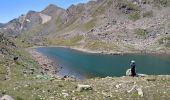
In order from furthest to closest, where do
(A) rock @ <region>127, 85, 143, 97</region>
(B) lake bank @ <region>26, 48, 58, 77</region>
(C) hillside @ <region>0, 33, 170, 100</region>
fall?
(B) lake bank @ <region>26, 48, 58, 77</region> < (A) rock @ <region>127, 85, 143, 97</region> < (C) hillside @ <region>0, 33, 170, 100</region>

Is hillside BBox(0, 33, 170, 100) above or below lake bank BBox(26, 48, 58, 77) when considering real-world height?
above

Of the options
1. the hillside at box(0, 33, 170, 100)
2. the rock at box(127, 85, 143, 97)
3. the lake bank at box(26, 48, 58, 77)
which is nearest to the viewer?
the hillside at box(0, 33, 170, 100)

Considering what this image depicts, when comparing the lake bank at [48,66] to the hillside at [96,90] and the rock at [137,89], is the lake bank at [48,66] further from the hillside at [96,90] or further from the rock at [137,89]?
the rock at [137,89]

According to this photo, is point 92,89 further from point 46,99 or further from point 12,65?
point 12,65

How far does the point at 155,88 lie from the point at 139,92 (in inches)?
105

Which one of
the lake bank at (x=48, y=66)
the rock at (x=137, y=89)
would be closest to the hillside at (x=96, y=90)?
the rock at (x=137, y=89)

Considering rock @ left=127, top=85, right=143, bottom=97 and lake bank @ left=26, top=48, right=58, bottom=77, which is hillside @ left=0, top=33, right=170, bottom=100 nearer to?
rock @ left=127, top=85, right=143, bottom=97

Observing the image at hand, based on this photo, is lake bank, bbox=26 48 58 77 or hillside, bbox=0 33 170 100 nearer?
hillside, bbox=0 33 170 100

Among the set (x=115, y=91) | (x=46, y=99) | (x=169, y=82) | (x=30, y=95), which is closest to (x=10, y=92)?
(x=30, y=95)

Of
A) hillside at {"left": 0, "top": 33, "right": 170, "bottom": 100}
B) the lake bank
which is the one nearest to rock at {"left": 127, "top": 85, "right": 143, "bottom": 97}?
hillside at {"left": 0, "top": 33, "right": 170, "bottom": 100}

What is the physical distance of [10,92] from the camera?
35969 millimetres

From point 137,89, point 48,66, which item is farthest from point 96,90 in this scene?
point 48,66

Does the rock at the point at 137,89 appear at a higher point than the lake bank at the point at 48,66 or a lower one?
higher

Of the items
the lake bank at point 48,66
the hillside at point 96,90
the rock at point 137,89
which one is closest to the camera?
the hillside at point 96,90
